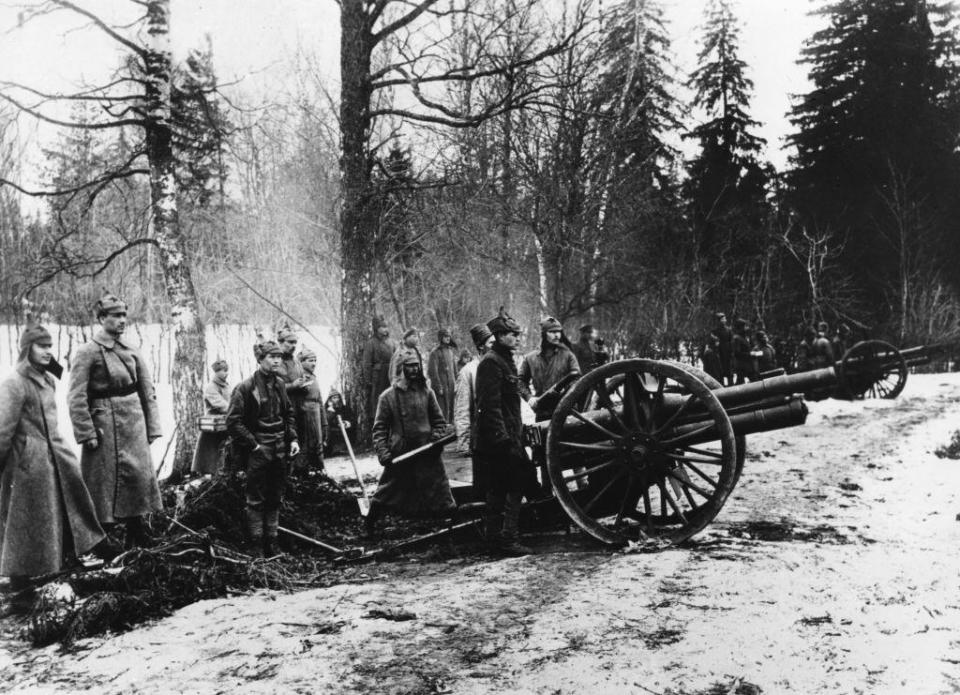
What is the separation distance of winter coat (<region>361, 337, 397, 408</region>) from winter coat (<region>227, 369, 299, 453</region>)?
4.90 meters

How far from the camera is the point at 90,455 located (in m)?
5.72

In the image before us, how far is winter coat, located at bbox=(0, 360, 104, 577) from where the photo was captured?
4902mm

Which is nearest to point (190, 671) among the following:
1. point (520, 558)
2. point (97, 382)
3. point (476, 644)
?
point (476, 644)

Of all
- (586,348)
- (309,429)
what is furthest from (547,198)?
(309,429)

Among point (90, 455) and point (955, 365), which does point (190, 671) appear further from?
point (955, 365)

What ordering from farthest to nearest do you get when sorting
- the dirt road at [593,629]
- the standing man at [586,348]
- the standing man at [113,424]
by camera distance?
the standing man at [586,348] < the standing man at [113,424] < the dirt road at [593,629]

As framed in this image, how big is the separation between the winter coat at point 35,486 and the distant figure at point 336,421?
5995 mm

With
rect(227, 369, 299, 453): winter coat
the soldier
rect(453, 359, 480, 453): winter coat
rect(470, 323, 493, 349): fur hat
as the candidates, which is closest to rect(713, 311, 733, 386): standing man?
the soldier

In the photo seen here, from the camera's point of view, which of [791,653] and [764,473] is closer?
[791,653]

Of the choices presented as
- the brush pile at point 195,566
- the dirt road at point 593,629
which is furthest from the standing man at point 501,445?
the brush pile at point 195,566

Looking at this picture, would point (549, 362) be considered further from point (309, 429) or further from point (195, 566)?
point (195, 566)

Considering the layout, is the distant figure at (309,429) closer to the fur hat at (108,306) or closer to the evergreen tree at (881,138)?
the fur hat at (108,306)

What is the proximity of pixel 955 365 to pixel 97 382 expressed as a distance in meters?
27.2

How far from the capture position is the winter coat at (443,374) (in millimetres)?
11805
